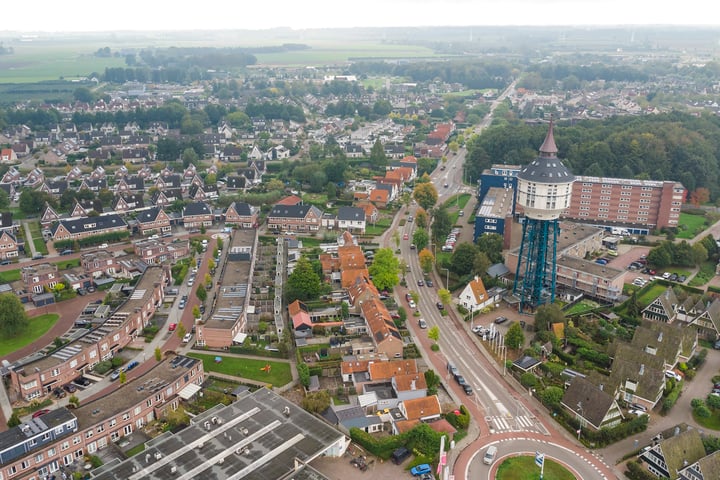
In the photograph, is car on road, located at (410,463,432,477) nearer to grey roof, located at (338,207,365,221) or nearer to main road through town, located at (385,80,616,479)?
main road through town, located at (385,80,616,479)

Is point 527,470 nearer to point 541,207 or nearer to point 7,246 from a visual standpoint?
point 541,207

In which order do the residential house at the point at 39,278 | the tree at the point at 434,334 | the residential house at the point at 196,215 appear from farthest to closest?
the residential house at the point at 196,215 < the residential house at the point at 39,278 < the tree at the point at 434,334

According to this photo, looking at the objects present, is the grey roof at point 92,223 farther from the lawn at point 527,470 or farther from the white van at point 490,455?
the lawn at point 527,470

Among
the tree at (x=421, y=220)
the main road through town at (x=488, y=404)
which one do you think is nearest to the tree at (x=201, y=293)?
the main road through town at (x=488, y=404)

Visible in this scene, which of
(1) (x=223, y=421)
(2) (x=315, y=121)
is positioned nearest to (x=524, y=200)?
(1) (x=223, y=421)

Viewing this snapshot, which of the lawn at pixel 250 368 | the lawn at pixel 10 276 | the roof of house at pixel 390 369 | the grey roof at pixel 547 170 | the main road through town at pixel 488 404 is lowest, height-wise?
Answer: the main road through town at pixel 488 404
